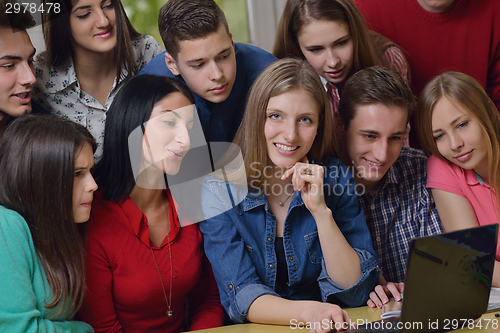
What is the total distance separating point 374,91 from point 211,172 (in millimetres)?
623

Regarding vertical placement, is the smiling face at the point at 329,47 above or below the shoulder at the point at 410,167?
above

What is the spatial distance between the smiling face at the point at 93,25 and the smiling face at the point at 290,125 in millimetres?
601

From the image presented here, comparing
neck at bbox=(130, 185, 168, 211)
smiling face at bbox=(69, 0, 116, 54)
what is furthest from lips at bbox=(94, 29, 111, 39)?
neck at bbox=(130, 185, 168, 211)

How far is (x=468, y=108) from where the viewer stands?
1.55 meters

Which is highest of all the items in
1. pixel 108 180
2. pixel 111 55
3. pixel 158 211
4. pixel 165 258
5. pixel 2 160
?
pixel 111 55

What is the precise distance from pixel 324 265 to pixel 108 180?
0.72 meters

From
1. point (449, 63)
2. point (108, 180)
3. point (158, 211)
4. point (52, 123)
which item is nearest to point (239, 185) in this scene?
point (158, 211)

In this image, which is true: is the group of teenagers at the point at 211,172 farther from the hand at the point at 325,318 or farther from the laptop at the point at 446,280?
the laptop at the point at 446,280

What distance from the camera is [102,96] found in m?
1.61

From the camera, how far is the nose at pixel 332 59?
1.67 m

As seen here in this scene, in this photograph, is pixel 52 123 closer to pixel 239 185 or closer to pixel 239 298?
pixel 239 185

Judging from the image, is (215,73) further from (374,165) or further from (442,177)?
(442,177)

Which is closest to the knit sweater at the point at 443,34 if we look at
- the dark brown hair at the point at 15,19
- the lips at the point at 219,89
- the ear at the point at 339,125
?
the ear at the point at 339,125

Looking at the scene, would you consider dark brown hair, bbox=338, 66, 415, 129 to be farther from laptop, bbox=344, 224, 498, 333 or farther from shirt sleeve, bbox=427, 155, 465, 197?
laptop, bbox=344, 224, 498, 333
